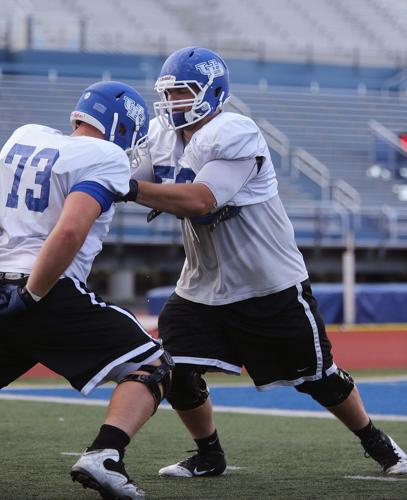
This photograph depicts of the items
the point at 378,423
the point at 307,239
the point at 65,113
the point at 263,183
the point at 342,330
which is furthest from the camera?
the point at 65,113

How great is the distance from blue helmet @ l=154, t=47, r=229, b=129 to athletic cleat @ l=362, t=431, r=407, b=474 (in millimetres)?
1455

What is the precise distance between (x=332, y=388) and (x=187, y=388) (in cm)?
57

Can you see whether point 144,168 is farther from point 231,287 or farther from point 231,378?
point 231,378

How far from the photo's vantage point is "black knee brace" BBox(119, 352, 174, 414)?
12.0ft

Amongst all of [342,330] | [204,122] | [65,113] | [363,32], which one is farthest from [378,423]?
[363,32]

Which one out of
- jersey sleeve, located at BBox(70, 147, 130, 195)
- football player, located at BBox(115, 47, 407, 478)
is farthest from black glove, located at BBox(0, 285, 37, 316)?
football player, located at BBox(115, 47, 407, 478)

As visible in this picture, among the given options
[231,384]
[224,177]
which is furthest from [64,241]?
[231,384]

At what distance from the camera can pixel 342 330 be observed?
36.6ft

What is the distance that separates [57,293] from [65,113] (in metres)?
16.5

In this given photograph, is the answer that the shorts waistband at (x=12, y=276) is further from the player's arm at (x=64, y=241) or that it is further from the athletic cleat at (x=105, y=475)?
the athletic cleat at (x=105, y=475)

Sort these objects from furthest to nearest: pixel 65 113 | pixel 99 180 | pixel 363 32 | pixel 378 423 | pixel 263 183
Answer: pixel 363 32 < pixel 65 113 < pixel 378 423 < pixel 263 183 < pixel 99 180

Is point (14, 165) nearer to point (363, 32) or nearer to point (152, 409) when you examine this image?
point (152, 409)

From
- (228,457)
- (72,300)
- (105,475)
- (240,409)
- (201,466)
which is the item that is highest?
(72,300)

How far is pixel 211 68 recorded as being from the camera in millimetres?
4434
